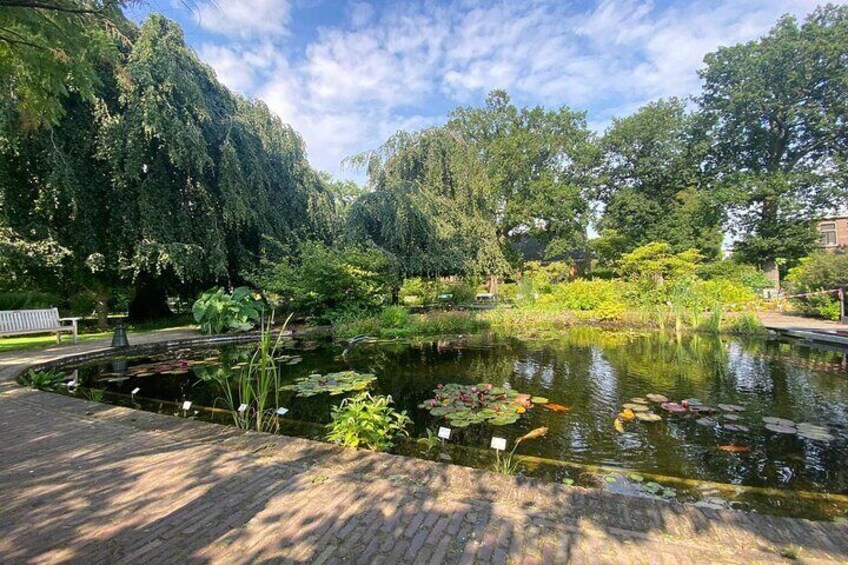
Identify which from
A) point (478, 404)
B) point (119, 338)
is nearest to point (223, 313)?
point (119, 338)

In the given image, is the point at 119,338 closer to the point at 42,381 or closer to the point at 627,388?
the point at 42,381

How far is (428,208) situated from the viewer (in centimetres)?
1301

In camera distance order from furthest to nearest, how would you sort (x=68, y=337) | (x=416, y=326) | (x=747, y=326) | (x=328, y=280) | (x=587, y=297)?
(x=587, y=297)
(x=328, y=280)
(x=416, y=326)
(x=68, y=337)
(x=747, y=326)

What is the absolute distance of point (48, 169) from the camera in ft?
30.4

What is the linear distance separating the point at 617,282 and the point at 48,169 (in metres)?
15.9

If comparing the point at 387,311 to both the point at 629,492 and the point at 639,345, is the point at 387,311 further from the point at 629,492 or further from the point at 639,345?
the point at 629,492

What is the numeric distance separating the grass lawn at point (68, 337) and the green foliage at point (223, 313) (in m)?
2.10

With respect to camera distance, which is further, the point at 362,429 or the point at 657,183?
the point at 657,183

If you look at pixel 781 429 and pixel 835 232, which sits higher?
pixel 835 232

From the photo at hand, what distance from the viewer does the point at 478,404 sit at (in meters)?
4.38

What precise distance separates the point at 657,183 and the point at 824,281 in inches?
600

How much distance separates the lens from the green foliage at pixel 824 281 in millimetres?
10062

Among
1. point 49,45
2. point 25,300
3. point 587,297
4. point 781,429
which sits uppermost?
point 49,45

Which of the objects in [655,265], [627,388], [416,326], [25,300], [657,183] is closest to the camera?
[627,388]
